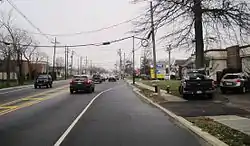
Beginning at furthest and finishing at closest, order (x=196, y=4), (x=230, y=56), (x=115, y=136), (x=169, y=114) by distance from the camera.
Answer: (x=230, y=56) < (x=196, y=4) < (x=169, y=114) < (x=115, y=136)

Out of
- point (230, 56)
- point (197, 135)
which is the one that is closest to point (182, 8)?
point (197, 135)

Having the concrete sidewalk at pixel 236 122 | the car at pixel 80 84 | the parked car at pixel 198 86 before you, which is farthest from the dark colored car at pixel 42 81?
the concrete sidewalk at pixel 236 122

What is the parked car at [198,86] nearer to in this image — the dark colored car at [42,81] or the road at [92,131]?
the road at [92,131]

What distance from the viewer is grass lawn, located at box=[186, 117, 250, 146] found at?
901 cm

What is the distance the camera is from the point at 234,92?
92.6 feet

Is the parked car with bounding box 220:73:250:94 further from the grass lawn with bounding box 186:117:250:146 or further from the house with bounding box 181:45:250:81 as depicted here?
the house with bounding box 181:45:250:81

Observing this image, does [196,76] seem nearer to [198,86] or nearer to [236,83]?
[198,86]

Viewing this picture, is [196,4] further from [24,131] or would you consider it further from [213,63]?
[213,63]

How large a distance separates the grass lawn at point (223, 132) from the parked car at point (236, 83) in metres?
14.5

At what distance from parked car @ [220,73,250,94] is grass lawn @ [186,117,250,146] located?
47.5 ft

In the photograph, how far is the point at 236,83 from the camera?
88.6 feet

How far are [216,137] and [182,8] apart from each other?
1596 centimetres

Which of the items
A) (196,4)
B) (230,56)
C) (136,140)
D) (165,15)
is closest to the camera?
(136,140)

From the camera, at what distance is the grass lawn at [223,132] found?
355 inches
